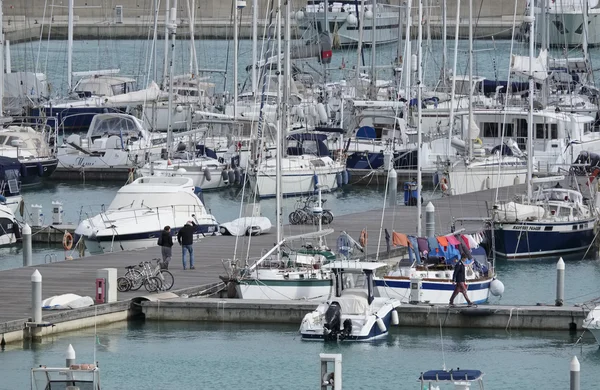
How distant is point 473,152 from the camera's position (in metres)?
57.1

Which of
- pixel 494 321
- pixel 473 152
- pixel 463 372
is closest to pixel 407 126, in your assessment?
pixel 473 152

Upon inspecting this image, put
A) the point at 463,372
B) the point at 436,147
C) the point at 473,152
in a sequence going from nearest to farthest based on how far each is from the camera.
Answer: the point at 463,372 < the point at 473,152 < the point at 436,147

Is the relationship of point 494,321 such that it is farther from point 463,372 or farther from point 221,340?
point 463,372

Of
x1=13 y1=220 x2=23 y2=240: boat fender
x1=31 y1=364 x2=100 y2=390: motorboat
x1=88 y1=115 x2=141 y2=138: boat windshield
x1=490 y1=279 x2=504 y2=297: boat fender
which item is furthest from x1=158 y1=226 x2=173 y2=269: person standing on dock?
x1=88 y1=115 x2=141 y2=138: boat windshield

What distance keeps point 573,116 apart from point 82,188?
679 inches

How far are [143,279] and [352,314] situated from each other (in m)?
4.81

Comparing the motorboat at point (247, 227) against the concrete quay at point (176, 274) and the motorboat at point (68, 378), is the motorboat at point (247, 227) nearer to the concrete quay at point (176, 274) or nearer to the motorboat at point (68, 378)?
the concrete quay at point (176, 274)

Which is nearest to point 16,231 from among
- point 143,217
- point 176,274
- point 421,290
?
point 143,217

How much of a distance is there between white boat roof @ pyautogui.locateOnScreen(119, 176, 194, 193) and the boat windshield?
59.1ft

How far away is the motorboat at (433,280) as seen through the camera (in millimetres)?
35469

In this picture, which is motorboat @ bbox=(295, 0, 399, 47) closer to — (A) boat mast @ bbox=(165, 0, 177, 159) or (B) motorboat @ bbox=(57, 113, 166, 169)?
(B) motorboat @ bbox=(57, 113, 166, 169)

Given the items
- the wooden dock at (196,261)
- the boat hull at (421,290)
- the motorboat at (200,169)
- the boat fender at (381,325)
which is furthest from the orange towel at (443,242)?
the motorboat at (200,169)

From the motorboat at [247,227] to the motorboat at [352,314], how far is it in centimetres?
774

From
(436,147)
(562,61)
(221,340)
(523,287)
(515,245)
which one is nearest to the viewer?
(221,340)
